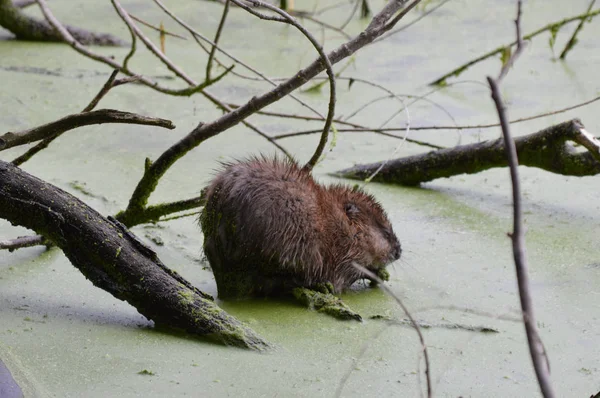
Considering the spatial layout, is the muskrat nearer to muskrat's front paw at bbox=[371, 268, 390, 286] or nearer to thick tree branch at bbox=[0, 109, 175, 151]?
muskrat's front paw at bbox=[371, 268, 390, 286]

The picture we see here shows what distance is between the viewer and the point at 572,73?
6.46 meters

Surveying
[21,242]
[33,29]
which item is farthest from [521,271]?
[33,29]

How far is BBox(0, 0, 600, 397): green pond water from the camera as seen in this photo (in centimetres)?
252

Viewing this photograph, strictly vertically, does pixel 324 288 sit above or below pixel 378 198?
below

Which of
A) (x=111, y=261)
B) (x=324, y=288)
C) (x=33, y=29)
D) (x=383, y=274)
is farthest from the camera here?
(x=33, y=29)

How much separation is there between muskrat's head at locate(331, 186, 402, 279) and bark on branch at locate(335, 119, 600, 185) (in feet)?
2.48

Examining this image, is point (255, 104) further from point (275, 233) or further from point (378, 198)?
point (378, 198)

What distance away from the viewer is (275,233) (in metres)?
3.01

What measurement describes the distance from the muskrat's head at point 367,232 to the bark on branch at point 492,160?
76cm

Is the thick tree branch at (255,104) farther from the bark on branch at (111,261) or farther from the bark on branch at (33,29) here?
the bark on branch at (33,29)

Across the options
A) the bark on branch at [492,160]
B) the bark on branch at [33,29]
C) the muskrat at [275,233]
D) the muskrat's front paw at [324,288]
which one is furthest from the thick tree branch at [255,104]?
the bark on branch at [33,29]

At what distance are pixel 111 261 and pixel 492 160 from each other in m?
2.21

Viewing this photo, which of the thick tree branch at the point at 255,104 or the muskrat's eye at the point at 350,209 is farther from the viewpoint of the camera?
the muskrat's eye at the point at 350,209

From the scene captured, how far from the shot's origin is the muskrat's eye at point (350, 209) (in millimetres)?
3384
